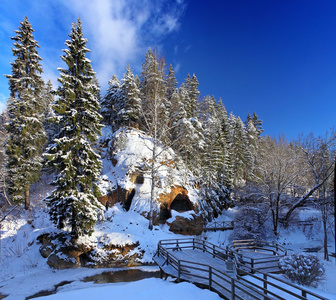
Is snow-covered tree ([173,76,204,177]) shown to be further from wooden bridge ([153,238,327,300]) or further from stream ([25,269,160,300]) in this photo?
stream ([25,269,160,300])

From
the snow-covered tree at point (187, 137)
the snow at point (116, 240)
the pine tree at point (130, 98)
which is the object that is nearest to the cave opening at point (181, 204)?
the snow at point (116, 240)

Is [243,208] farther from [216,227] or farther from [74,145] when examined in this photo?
[74,145]

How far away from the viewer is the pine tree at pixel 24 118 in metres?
20.0

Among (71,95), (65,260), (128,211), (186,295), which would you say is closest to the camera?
(186,295)

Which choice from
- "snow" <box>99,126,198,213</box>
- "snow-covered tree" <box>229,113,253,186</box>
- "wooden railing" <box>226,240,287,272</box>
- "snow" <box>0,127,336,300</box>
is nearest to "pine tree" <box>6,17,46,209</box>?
"snow" <box>0,127,336,300</box>

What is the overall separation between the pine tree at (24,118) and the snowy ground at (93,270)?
380 cm

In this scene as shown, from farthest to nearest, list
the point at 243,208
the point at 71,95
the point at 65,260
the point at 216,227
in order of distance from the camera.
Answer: the point at 216,227 → the point at 243,208 → the point at 71,95 → the point at 65,260

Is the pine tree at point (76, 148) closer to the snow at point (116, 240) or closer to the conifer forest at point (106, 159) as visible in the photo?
the conifer forest at point (106, 159)

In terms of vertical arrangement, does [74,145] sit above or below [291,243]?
above

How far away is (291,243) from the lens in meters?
23.5

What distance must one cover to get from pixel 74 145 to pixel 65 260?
9.02m

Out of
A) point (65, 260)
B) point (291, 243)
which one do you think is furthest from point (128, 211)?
point (291, 243)

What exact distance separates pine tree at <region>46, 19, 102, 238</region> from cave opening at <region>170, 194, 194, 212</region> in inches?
514

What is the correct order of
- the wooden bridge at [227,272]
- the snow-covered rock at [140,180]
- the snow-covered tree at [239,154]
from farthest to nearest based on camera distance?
the snow-covered tree at [239,154] < the snow-covered rock at [140,180] < the wooden bridge at [227,272]
